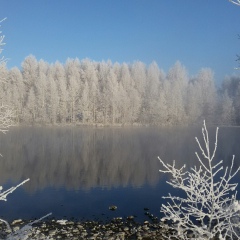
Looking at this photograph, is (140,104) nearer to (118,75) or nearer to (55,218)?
(118,75)

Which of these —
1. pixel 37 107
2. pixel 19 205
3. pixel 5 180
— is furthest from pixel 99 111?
pixel 19 205

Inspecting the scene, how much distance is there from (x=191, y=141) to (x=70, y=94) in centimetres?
3579

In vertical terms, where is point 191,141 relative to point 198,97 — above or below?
below

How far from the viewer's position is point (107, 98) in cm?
6669

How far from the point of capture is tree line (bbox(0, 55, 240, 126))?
66.0 metres

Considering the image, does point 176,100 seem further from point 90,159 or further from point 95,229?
point 95,229

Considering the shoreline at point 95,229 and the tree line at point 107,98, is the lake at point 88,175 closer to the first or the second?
the shoreline at point 95,229

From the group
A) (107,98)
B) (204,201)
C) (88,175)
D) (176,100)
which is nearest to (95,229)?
(88,175)

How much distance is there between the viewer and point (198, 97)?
241ft

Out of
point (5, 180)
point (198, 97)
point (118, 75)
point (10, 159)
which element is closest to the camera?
point (5, 180)

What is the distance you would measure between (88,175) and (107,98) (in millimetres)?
44372

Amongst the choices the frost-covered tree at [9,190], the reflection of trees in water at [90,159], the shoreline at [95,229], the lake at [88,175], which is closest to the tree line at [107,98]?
the reflection of trees in water at [90,159]

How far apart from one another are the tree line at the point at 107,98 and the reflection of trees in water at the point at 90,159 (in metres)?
Result: 24.0

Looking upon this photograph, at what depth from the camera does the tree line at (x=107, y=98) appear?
6600 centimetres
